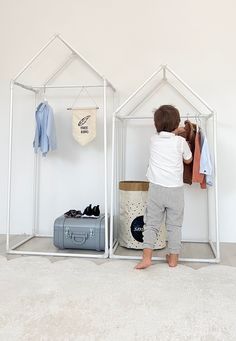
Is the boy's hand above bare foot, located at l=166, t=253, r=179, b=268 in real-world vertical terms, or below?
above

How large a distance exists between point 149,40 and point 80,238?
1.98 metres

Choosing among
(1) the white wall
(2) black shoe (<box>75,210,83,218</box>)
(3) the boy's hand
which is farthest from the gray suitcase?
(1) the white wall

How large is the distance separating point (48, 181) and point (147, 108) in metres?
1.23

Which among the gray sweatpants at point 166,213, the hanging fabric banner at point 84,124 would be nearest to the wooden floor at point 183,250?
the gray sweatpants at point 166,213

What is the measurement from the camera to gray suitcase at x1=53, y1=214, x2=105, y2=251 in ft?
10.2

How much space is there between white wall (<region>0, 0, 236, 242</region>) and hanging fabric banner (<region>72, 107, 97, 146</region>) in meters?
0.54

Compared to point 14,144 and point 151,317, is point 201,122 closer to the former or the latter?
point 14,144

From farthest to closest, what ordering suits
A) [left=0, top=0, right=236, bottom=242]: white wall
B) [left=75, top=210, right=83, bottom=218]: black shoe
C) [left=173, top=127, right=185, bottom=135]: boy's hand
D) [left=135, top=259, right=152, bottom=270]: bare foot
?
1. [left=0, top=0, right=236, bottom=242]: white wall
2. [left=75, top=210, right=83, bottom=218]: black shoe
3. [left=173, top=127, right=185, bottom=135]: boy's hand
4. [left=135, top=259, right=152, bottom=270]: bare foot

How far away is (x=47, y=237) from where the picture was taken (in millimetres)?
3646

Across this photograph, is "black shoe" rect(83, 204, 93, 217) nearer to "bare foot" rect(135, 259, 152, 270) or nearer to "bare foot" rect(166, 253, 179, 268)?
"bare foot" rect(135, 259, 152, 270)

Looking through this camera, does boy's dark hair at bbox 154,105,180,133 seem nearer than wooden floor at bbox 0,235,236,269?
Yes

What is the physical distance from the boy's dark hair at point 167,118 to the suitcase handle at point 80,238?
1129 millimetres

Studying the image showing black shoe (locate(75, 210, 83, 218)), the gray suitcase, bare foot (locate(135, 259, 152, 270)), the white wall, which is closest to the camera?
bare foot (locate(135, 259, 152, 270))

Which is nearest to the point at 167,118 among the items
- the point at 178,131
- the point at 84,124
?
the point at 178,131
